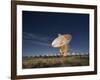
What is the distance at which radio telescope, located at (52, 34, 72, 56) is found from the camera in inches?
82.7

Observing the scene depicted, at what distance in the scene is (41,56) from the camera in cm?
205

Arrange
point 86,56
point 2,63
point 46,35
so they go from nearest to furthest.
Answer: point 2,63, point 46,35, point 86,56

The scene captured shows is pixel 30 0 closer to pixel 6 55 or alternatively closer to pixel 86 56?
pixel 6 55

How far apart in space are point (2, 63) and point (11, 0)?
0.57 m

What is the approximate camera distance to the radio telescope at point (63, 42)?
2102 millimetres

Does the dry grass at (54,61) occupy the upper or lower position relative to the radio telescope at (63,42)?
lower

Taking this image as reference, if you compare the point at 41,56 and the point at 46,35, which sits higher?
the point at 46,35

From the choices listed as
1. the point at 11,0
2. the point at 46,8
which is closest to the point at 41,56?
the point at 46,8

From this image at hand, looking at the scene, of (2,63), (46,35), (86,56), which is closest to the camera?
(2,63)

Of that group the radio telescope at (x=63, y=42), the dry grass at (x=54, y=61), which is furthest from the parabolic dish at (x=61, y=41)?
the dry grass at (x=54, y=61)

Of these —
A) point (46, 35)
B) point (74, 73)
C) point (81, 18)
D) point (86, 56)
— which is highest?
point (81, 18)

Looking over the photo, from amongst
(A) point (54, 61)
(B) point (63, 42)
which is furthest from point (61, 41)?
(A) point (54, 61)

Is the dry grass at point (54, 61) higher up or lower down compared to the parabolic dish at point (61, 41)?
lower down

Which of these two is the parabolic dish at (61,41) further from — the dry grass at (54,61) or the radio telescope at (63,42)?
the dry grass at (54,61)
